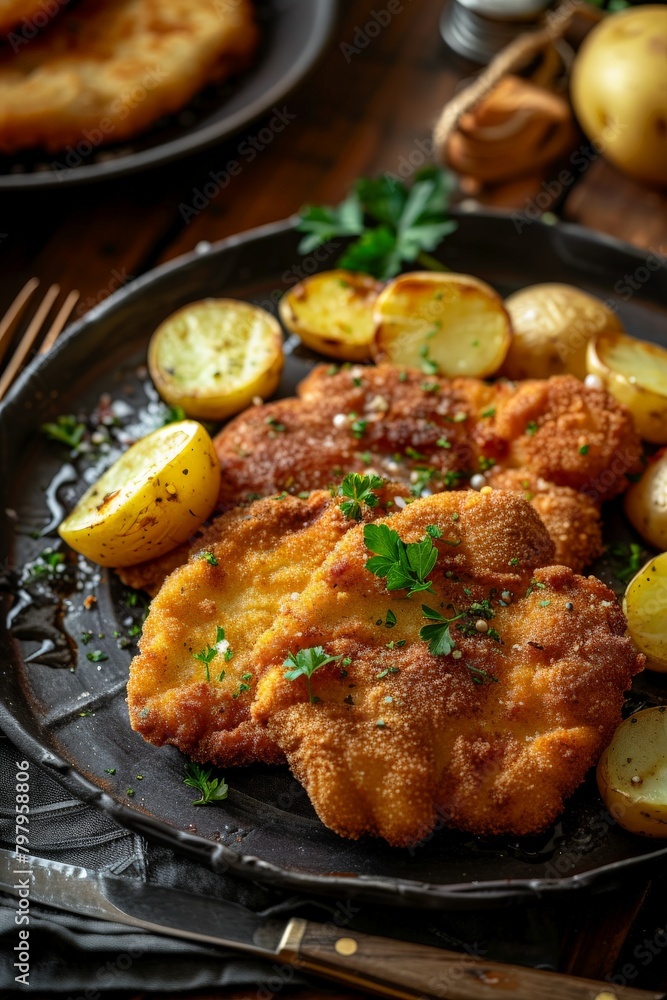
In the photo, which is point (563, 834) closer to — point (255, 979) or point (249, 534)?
point (255, 979)

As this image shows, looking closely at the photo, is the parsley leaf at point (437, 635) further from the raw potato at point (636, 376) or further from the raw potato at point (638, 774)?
the raw potato at point (636, 376)

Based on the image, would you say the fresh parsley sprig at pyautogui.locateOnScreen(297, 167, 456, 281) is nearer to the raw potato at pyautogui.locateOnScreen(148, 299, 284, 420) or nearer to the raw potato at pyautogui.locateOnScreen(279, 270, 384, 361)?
the raw potato at pyautogui.locateOnScreen(279, 270, 384, 361)

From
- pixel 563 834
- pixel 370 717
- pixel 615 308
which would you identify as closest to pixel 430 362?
pixel 615 308

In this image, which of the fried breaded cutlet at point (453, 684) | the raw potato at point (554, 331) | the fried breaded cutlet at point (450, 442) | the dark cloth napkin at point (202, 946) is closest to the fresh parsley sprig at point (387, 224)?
the raw potato at point (554, 331)

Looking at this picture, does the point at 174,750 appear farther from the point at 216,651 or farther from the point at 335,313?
the point at 335,313

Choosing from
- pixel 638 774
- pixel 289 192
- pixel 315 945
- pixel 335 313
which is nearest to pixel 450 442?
pixel 335 313

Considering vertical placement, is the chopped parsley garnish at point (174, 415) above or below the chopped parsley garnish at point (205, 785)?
above
